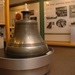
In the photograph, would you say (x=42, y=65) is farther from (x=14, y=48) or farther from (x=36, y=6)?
(x=36, y=6)

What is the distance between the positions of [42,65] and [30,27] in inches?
4.7

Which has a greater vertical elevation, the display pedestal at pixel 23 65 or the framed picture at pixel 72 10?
the framed picture at pixel 72 10

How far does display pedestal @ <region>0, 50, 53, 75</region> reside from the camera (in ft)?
→ 1.13

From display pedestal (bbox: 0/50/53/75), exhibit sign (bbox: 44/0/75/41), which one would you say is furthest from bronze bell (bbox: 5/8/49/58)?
exhibit sign (bbox: 44/0/75/41)

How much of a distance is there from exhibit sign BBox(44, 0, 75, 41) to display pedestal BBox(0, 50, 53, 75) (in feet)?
4.56

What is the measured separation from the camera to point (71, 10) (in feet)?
5.78

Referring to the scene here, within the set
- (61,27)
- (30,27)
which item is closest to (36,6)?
(61,27)

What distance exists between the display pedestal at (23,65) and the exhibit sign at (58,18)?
1.39 metres

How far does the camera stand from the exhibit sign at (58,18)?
1.77 m

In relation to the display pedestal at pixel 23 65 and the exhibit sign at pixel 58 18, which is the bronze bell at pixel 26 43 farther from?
the exhibit sign at pixel 58 18

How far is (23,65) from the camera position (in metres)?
0.34

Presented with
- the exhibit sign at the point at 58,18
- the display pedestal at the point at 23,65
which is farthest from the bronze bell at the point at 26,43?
the exhibit sign at the point at 58,18

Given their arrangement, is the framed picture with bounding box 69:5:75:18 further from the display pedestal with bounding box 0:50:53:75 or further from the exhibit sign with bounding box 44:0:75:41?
the display pedestal with bounding box 0:50:53:75

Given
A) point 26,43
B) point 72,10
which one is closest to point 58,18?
point 72,10
